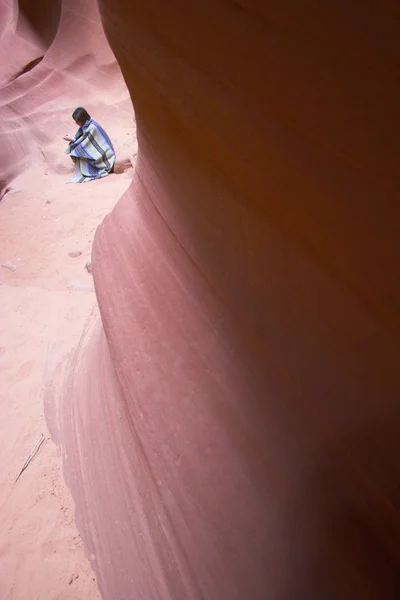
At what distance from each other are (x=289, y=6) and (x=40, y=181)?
4.13 m

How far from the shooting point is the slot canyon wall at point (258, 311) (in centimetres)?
43

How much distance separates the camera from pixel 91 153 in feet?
12.7

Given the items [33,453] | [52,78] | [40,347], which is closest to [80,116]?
[52,78]

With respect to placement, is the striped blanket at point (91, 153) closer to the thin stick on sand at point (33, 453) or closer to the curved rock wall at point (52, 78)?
the curved rock wall at point (52, 78)

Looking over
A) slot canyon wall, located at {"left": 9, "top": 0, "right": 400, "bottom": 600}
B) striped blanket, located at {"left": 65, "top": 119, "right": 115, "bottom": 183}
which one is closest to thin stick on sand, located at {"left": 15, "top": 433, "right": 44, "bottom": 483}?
slot canyon wall, located at {"left": 9, "top": 0, "right": 400, "bottom": 600}

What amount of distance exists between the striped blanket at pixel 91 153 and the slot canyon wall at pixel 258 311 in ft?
9.99

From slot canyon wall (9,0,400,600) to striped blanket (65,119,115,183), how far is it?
9.99 ft

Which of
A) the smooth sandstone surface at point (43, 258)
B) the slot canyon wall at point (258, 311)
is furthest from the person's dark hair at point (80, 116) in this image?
the slot canyon wall at point (258, 311)

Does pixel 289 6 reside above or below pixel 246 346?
above

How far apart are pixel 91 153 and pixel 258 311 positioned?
3.63 m

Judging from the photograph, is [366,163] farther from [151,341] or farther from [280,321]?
[151,341]

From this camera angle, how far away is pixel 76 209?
3502mm

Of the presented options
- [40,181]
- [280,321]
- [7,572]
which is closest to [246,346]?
[280,321]

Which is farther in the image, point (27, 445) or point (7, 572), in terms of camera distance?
point (27, 445)
